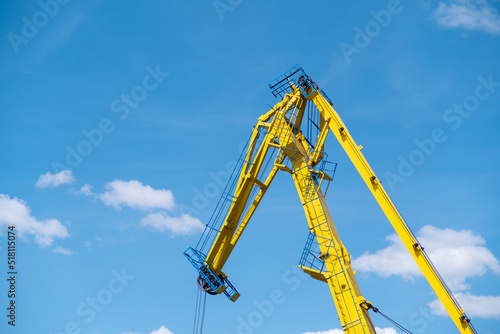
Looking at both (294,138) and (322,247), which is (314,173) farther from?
(322,247)

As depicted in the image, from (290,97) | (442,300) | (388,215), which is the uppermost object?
(290,97)

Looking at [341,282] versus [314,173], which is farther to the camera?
[314,173]

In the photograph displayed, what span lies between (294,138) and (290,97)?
5.36 ft

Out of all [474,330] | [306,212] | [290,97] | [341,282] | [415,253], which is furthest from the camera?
[290,97]

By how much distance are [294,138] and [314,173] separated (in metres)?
1.40

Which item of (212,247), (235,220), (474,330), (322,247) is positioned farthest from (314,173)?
(474,330)

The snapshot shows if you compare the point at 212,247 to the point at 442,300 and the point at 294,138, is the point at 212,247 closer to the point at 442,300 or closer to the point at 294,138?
the point at 294,138

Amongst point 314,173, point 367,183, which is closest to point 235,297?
point 314,173

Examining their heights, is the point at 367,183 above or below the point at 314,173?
below

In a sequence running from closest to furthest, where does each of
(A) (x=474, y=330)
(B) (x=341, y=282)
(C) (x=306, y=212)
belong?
(A) (x=474, y=330) → (B) (x=341, y=282) → (C) (x=306, y=212)

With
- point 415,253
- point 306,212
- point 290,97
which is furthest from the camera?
point 290,97

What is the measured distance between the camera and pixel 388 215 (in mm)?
14109

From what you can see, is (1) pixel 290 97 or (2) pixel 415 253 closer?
(2) pixel 415 253

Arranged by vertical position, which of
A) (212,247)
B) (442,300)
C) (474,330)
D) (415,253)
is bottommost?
(474,330)
